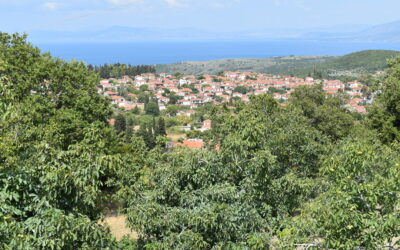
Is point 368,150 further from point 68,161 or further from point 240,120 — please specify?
point 68,161

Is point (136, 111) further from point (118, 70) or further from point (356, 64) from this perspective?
point (356, 64)

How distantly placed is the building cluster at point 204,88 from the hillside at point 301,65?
79.1 ft

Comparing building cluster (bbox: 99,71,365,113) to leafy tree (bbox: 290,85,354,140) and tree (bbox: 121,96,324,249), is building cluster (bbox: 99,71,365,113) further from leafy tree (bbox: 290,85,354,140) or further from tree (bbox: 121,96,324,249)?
tree (bbox: 121,96,324,249)

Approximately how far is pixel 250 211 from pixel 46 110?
33.2 feet

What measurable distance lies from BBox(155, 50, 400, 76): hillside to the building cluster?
24119 millimetres

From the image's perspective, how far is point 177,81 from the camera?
11325 centimetres

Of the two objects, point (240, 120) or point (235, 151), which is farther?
point (240, 120)

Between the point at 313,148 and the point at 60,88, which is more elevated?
the point at 60,88

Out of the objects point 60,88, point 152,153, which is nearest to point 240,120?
point 152,153

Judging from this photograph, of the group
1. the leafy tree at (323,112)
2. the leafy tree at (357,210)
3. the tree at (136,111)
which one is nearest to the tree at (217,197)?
the leafy tree at (357,210)

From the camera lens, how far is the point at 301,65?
534 feet

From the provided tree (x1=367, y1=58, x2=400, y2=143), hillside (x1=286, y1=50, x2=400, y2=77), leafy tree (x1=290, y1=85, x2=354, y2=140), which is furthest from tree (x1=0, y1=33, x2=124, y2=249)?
hillside (x1=286, y1=50, x2=400, y2=77)

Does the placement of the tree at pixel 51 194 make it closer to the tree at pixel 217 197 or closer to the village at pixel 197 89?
the tree at pixel 217 197

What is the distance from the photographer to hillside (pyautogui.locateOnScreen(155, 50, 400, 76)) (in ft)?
408
